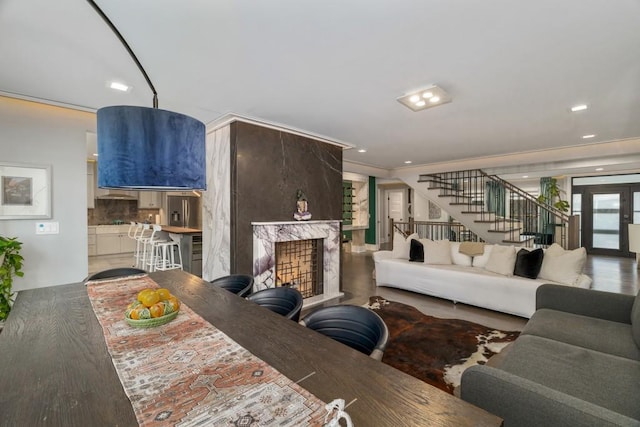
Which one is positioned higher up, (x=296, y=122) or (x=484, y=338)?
(x=296, y=122)

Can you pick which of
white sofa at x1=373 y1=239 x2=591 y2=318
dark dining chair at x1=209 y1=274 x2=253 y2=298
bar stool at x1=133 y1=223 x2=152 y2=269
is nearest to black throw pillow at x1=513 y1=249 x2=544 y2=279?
white sofa at x1=373 y1=239 x2=591 y2=318

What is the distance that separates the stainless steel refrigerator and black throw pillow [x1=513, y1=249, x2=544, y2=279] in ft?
22.9

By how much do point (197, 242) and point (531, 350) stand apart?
16.5 ft

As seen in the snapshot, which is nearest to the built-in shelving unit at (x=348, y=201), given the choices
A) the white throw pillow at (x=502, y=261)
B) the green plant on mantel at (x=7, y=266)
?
the white throw pillow at (x=502, y=261)

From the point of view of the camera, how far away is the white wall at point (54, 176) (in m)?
2.93

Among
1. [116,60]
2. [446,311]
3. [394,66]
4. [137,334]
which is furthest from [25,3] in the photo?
[446,311]

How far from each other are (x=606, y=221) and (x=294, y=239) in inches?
367

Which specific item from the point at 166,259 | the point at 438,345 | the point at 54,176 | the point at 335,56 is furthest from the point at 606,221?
the point at 54,176

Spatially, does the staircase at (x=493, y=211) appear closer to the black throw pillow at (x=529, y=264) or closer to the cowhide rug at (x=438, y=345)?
the black throw pillow at (x=529, y=264)

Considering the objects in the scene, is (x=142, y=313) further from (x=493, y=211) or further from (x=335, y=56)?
(x=493, y=211)

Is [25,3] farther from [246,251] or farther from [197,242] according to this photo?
[197,242]

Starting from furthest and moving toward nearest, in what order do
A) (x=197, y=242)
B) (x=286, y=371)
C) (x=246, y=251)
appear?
(x=197, y=242)
(x=246, y=251)
(x=286, y=371)

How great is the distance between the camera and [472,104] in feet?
10.2

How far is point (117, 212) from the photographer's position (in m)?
8.27
